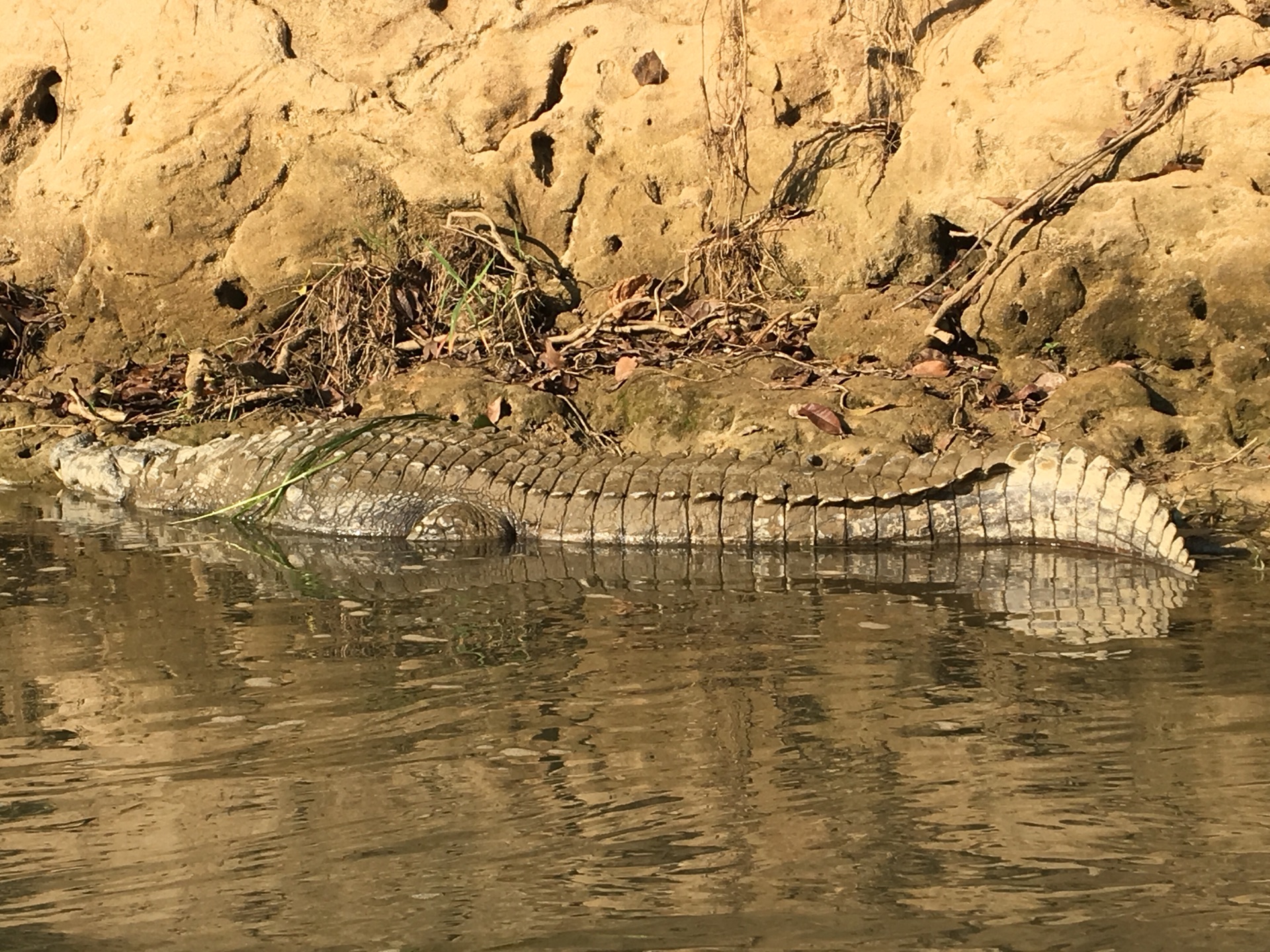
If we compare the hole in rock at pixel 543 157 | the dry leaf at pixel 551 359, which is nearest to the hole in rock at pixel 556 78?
the hole in rock at pixel 543 157

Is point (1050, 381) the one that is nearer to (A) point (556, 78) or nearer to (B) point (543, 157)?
(B) point (543, 157)

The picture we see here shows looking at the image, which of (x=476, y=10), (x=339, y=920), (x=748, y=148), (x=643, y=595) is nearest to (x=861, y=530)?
(x=643, y=595)

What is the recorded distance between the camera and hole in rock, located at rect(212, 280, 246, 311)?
8508 mm

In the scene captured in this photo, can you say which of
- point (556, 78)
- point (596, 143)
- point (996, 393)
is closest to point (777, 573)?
point (996, 393)

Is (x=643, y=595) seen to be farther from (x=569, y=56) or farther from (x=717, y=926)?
(x=569, y=56)

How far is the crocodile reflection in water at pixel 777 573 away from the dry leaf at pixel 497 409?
1111 mm

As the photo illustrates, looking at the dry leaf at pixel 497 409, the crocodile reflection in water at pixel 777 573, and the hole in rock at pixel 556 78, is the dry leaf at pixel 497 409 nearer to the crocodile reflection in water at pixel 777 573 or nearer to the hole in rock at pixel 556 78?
the crocodile reflection in water at pixel 777 573

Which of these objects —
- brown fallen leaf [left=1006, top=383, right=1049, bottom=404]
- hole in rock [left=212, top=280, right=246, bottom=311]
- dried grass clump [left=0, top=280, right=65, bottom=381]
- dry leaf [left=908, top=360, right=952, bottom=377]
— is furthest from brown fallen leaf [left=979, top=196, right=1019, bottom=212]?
dried grass clump [left=0, top=280, right=65, bottom=381]

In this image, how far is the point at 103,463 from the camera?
7.50 metres

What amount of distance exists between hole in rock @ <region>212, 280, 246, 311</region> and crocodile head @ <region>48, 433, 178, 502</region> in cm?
112

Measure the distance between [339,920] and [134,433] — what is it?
596cm

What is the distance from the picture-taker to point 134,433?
804 centimetres

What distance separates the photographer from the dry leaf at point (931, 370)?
6.96 meters

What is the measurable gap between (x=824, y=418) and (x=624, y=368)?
124cm
